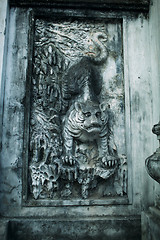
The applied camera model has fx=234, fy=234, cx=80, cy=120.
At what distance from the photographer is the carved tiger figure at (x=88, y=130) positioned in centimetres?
272

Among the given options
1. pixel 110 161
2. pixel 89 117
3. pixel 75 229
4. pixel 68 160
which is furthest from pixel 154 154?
pixel 75 229

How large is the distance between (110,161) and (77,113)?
68 cm

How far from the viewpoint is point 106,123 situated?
2828mm

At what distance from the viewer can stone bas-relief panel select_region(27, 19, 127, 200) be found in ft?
8.92

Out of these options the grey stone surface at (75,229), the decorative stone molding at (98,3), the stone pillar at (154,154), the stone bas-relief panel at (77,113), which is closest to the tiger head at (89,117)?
the stone bas-relief panel at (77,113)

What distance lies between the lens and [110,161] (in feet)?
8.91

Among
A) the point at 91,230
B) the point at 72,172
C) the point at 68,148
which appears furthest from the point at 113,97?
the point at 91,230

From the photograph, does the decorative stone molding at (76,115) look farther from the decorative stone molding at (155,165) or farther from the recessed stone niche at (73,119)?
the decorative stone molding at (155,165)

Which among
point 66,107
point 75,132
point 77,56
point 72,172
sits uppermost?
point 77,56

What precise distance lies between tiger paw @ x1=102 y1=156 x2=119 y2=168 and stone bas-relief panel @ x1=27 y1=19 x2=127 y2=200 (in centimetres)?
1

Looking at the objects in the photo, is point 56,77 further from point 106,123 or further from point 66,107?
point 106,123

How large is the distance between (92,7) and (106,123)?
1.55 meters

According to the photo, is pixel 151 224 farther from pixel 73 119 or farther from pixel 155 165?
pixel 73 119

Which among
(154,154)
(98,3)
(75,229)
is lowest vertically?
(75,229)
